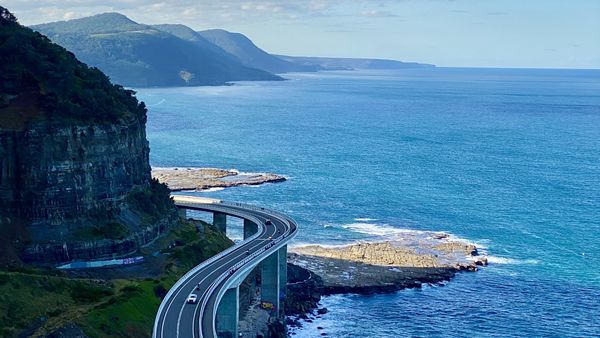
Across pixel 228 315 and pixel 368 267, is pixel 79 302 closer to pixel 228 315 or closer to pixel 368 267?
pixel 228 315

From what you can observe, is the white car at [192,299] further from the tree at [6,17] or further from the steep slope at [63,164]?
the tree at [6,17]

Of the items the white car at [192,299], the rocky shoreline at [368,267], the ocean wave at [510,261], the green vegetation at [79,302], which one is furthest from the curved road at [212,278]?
the ocean wave at [510,261]

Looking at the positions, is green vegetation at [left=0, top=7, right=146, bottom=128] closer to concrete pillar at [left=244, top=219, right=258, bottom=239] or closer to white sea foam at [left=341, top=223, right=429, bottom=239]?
concrete pillar at [left=244, top=219, right=258, bottom=239]

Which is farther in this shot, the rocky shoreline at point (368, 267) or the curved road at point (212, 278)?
the rocky shoreline at point (368, 267)

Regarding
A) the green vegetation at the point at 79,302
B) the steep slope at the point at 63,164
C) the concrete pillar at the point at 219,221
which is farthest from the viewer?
the concrete pillar at the point at 219,221

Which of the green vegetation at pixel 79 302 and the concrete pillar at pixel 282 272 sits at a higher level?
the green vegetation at pixel 79 302

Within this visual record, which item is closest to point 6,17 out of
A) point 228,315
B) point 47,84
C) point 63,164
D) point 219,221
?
point 47,84

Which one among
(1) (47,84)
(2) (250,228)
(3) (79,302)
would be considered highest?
(1) (47,84)

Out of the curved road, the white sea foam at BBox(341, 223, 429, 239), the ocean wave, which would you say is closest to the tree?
the curved road
